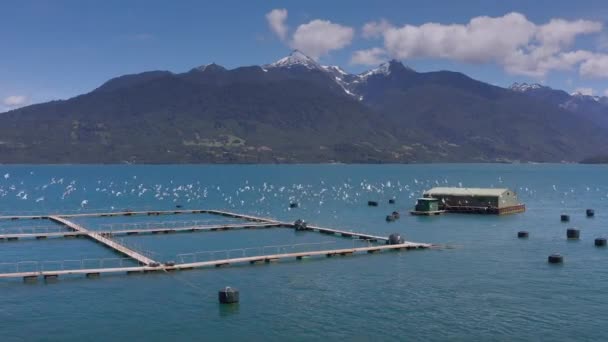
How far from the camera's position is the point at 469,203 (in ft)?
511

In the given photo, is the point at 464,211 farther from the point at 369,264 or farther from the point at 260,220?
the point at 369,264

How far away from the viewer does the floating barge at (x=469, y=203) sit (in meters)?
152

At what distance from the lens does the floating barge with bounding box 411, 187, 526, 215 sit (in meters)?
152

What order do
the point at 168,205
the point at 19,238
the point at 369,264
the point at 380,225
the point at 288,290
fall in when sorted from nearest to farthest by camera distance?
1. the point at 288,290
2. the point at 369,264
3. the point at 19,238
4. the point at 380,225
5. the point at 168,205

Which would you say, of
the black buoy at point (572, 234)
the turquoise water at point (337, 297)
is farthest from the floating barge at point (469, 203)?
the turquoise water at point (337, 297)

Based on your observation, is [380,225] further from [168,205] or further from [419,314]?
[168,205]

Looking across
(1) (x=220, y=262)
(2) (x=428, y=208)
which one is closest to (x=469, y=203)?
(2) (x=428, y=208)

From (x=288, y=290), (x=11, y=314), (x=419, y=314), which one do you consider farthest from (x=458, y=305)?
(x=11, y=314)

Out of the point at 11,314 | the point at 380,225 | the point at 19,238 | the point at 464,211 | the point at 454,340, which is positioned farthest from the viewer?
the point at 464,211

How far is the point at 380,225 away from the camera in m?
133

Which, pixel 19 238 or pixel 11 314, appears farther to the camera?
pixel 19 238

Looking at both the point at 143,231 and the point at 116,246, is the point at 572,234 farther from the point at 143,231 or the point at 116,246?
the point at 143,231

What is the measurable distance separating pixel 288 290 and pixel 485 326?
2187 centimetres

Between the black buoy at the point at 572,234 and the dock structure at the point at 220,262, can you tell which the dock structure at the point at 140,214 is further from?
the black buoy at the point at 572,234
